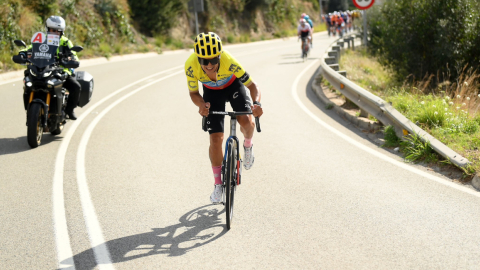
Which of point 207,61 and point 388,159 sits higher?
point 207,61

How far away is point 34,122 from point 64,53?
135cm

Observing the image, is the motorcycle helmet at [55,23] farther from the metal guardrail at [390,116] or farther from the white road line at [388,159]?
the metal guardrail at [390,116]

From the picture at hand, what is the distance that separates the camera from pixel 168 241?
5188 millimetres

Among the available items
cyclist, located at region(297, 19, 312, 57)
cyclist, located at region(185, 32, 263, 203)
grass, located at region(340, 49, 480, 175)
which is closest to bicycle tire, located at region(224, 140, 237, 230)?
cyclist, located at region(185, 32, 263, 203)

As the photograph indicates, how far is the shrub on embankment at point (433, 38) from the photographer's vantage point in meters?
12.6

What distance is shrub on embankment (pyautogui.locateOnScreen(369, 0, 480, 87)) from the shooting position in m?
12.6

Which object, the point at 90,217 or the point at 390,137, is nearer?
the point at 90,217

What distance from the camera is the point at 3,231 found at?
18.3ft

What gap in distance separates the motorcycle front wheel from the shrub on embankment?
8084mm

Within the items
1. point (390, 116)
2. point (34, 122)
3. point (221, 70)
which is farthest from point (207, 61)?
point (34, 122)

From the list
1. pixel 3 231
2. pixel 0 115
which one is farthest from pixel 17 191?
pixel 0 115

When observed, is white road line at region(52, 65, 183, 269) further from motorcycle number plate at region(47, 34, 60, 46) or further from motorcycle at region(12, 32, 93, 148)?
motorcycle number plate at region(47, 34, 60, 46)

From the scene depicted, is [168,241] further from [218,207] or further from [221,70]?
[221,70]

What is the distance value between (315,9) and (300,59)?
62264 mm
